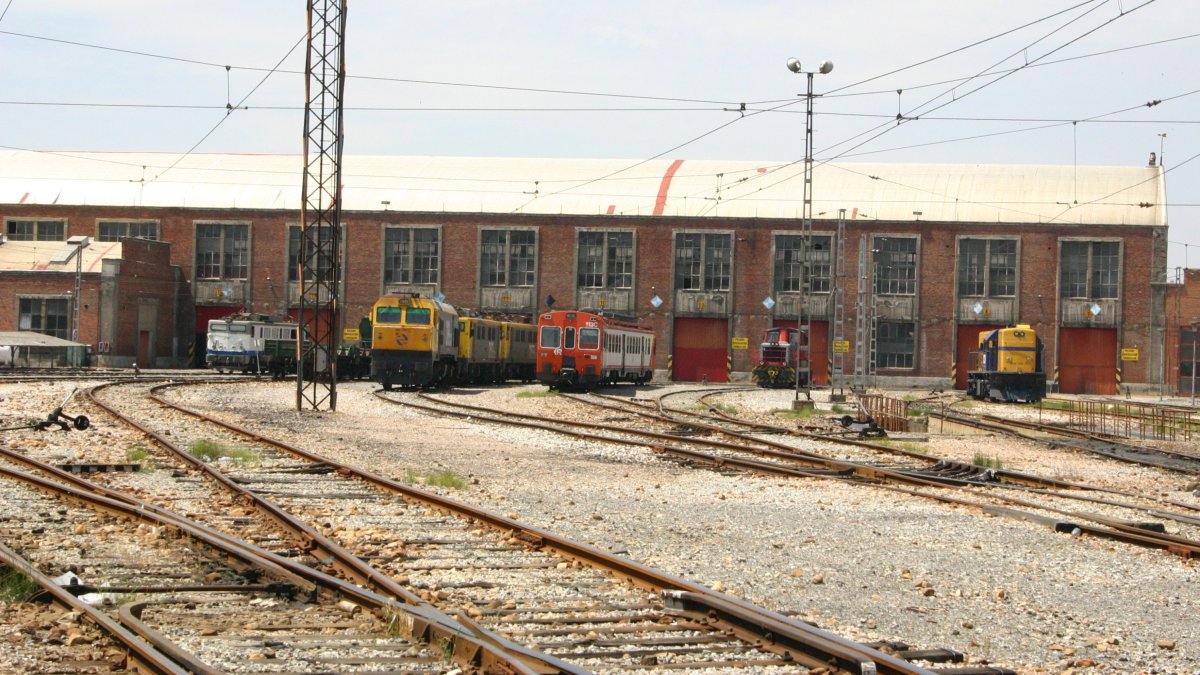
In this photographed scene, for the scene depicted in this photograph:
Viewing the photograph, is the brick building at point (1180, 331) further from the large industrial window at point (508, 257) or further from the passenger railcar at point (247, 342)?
the passenger railcar at point (247, 342)

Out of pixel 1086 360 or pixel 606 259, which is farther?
pixel 606 259

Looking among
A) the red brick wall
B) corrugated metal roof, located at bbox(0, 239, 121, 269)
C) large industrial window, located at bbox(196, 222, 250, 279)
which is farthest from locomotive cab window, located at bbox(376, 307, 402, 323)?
large industrial window, located at bbox(196, 222, 250, 279)

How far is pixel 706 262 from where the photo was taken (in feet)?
209

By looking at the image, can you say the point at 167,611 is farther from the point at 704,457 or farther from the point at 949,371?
the point at 949,371

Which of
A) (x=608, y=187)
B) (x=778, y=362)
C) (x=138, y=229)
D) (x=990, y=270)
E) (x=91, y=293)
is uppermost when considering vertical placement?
(x=608, y=187)

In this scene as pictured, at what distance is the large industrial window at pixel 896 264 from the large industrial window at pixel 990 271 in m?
2.41

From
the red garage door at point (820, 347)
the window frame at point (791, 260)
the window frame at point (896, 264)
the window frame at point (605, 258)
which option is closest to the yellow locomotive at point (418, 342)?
the window frame at point (605, 258)

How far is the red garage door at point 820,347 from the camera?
207ft

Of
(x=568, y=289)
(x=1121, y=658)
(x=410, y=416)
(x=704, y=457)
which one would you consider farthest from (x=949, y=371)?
(x=1121, y=658)

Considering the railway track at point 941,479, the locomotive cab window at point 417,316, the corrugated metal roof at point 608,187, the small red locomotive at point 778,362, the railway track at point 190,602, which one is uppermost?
the corrugated metal roof at point 608,187

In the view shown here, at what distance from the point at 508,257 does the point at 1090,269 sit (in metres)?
28.1

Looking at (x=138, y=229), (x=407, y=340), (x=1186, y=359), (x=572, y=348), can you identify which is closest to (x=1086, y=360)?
(x=1186, y=359)

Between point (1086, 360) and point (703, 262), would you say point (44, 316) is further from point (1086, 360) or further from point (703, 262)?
point (1086, 360)

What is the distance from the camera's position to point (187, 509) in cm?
1166
